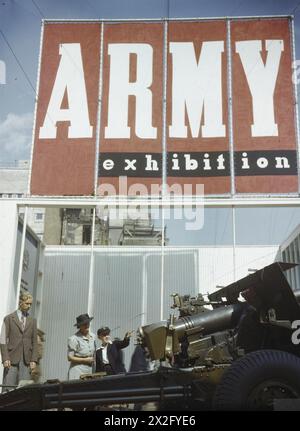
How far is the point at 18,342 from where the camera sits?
7410mm

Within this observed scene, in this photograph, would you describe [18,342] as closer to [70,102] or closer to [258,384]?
[258,384]

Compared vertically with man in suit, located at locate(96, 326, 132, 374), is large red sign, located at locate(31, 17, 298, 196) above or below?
above

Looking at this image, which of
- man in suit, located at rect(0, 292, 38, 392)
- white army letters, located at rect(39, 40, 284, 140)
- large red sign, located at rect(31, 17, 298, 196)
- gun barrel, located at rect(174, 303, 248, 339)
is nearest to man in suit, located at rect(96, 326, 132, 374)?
man in suit, located at rect(0, 292, 38, 392)

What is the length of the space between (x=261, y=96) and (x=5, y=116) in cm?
508

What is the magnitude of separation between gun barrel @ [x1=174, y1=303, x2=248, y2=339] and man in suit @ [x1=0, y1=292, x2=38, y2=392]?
9.59 ft

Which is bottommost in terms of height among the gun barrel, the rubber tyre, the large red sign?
the rubber tyre

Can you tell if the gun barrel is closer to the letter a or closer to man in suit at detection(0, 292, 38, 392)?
man in suit at detection(0, 292, 38, 392)

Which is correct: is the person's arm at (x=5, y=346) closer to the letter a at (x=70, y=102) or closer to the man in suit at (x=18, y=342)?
the man in suit at (x=18, y=342)

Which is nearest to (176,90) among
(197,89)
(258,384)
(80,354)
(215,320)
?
(197,89)

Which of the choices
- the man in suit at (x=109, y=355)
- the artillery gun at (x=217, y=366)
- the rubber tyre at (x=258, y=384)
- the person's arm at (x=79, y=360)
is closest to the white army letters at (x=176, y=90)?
the man in suit at (x=109, y=355)

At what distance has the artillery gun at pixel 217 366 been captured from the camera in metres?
3.95

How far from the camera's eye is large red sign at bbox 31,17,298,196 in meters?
10.2

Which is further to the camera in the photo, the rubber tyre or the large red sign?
the large red sign

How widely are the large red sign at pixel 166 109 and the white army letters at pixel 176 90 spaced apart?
0.02m
